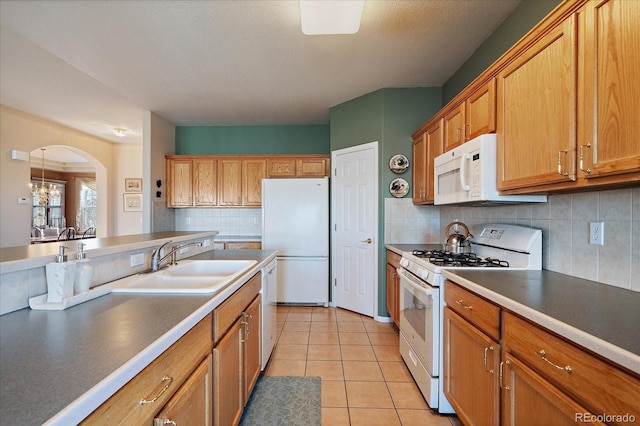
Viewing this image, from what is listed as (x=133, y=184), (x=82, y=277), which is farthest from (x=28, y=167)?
(x=82, y=277)

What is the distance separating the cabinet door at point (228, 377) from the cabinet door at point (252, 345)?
0.27ft

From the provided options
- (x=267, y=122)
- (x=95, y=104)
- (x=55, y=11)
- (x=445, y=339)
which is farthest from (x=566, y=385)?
(x=95, y=104)

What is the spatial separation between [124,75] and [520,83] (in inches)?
140

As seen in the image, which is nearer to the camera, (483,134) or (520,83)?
(520,83)

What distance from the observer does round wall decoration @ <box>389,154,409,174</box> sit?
3.23 meters

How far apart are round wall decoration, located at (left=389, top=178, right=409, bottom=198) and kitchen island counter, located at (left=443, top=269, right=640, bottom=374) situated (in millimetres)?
1702

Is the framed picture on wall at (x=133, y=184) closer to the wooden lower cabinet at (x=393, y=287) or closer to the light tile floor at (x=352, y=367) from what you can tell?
the light tile floor at (x=352, y=367)

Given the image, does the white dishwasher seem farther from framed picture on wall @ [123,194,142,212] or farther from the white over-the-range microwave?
framed picture on wall @ [123,194,142,212]

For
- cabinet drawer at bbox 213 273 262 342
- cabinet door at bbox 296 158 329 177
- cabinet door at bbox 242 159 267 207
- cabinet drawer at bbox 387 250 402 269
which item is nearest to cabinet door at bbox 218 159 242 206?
cabinet door at bbox 242 159 267 207

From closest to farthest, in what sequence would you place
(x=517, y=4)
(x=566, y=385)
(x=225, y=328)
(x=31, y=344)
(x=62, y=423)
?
(x=62, y=423)
(x=31, y=344)
(x=566, y=385)
(x=225, y=328)
(x=517, y=4)

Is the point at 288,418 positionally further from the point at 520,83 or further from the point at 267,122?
the point at 267,122

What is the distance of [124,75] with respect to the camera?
3006 millimetres

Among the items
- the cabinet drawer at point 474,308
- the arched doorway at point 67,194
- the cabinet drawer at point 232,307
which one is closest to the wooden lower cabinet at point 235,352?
the cabinet drawer at point 232,307

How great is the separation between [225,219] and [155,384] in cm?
396
